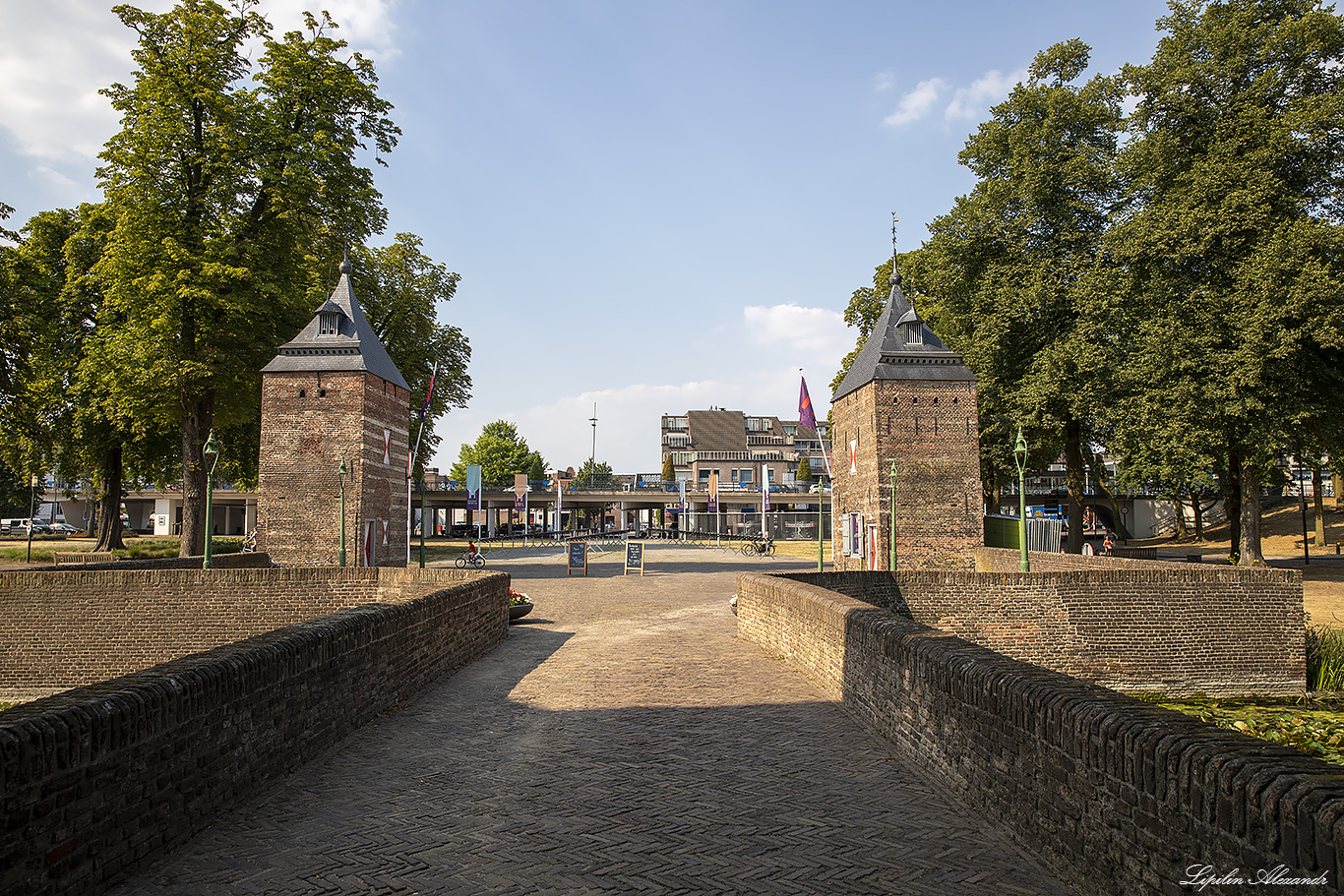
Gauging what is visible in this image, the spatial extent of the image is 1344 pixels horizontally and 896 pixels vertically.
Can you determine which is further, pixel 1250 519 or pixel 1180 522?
pixel 1180 522

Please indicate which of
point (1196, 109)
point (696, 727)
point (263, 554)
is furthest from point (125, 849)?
point (1196, 109)

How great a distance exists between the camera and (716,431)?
99938 millimetres

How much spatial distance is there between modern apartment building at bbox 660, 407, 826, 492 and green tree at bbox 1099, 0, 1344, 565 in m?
64.5

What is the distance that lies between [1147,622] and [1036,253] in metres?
16.8

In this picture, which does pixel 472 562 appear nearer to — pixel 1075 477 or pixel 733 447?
pixel 1075 477

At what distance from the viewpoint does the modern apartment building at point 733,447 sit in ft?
306

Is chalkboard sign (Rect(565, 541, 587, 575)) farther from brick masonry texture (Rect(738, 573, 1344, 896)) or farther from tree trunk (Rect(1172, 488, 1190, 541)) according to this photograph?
tree trunk (Rect(1172, 488, 1190, 541))

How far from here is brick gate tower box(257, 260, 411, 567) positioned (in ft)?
75.9

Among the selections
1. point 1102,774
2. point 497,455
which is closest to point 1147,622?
point 1102,774

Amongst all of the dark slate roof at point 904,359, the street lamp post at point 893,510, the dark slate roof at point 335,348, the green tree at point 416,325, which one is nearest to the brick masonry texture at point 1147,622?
the street lamp post at point 893,510

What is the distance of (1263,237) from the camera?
72.0 ft

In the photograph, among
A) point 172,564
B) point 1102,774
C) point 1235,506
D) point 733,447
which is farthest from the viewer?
point 733,447

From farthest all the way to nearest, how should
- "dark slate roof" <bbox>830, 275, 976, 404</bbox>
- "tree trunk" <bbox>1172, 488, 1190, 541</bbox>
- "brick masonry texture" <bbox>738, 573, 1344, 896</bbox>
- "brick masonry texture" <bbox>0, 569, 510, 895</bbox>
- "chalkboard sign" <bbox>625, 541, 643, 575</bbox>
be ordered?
"tree trunk" <bbox>1172, 488, 1190, 541</bbox>
"chalkboard sign" <bbox>625, 541, 643, 575</bbox>
"dark slate roof" <bbox>830, 275, 976, 404</bbox>
"brick masonry texture" <bbox>0, 569, 510, 895</bbox>
"brick masonry texture" <bbox>738, 573, 1344, 896</bbox>

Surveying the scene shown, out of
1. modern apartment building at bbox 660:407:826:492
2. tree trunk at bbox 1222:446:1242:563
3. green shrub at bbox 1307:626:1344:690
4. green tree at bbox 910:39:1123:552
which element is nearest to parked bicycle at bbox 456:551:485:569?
green tree at bbox 910:39:1123:552
